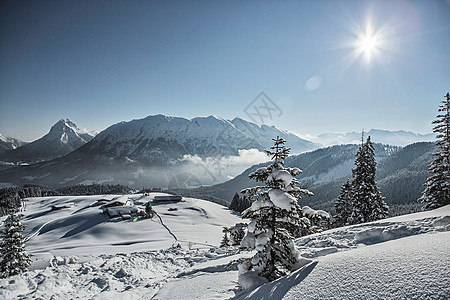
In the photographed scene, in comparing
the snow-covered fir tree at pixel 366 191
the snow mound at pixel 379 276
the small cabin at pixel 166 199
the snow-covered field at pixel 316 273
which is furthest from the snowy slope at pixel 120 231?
the snow mound at pixel 379 276

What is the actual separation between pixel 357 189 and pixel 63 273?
28077mm

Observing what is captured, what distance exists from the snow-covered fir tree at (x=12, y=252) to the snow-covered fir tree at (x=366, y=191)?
35343 millimetres

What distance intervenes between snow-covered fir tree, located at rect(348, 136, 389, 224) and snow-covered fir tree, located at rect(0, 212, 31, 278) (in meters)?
35.3

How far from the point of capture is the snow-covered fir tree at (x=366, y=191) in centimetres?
2391

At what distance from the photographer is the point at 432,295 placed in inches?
116

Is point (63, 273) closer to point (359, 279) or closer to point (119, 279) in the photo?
point (119, 279)

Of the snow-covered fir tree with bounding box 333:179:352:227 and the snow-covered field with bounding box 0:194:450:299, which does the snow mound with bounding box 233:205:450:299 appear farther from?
the snow-covered fir tree with bounding box 333:179:352:227

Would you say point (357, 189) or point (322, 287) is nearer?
point (322, 287)

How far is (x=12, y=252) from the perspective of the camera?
69.6 ft

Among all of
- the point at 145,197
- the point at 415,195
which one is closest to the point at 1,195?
the point at 145,197

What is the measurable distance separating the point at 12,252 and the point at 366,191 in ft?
124

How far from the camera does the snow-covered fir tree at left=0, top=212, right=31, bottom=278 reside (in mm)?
20719

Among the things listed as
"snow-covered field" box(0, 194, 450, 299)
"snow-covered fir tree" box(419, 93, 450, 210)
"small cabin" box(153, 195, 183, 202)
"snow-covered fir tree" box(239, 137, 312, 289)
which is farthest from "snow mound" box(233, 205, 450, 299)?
"small cabin" box(153, 195, 183, 202)

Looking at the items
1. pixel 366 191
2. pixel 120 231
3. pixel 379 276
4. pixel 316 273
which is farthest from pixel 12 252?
pixel 366 191
